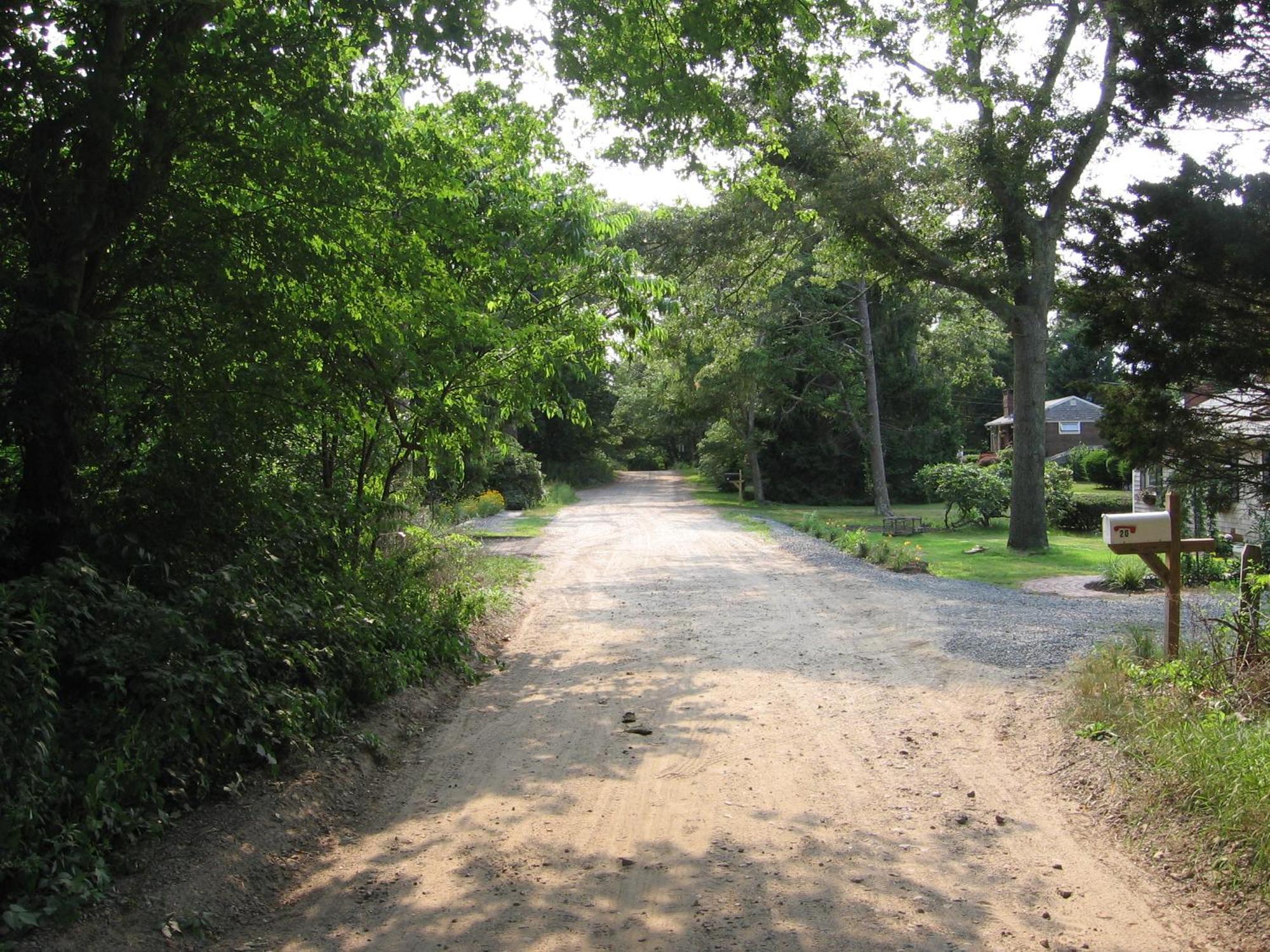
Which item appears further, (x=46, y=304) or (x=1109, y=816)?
(x=46, y=304)

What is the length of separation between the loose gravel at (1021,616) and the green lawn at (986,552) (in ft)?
5.77

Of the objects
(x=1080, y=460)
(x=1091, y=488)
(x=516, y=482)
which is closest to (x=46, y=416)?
(x=516, y=482)

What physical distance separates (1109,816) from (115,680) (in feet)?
16.6

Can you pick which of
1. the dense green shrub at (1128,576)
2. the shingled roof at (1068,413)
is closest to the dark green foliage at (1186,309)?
the dense green shrub at (1128,576)

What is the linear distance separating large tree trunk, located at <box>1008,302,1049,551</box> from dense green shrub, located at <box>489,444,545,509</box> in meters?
20.5

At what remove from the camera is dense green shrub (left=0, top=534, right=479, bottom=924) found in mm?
3832

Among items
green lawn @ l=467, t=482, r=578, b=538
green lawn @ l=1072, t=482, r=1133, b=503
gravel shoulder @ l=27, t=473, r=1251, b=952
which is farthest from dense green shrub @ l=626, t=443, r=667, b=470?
gravel shoulder @ l=27, t=473, r=1251, b=952

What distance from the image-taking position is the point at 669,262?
837 inches

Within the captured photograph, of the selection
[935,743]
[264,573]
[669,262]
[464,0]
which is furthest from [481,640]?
[669,262]

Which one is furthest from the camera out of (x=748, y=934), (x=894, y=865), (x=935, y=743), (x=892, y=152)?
(x=892, y=152)

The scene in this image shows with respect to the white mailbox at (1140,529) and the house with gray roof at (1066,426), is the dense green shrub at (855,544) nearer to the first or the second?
the white mailbox at (1140,529)

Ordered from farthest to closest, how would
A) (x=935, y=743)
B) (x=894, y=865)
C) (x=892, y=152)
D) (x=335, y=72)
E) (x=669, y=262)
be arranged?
(x=669, y=262), (x=892, y=152), (x=335, y=72), (x=935, y=743), (x=894, y=865)

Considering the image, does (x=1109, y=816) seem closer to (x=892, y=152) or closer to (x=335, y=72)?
(x=335, y=72)

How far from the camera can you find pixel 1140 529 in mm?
7426
